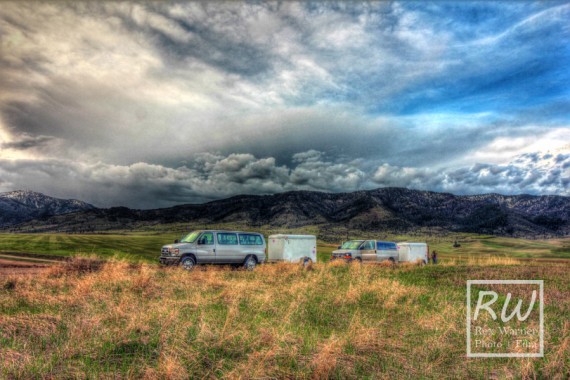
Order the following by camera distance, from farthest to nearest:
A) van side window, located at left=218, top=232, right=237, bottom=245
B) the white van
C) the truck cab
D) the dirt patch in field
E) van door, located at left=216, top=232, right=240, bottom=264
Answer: the truck cab, van side window, located at left=218, top=232, right=237, bottom=245, van door, located at left=216, top=232, right=240, bottom=264, the white van, the dirt patch in field

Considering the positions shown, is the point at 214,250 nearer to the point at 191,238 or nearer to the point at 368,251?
the point at 191,238

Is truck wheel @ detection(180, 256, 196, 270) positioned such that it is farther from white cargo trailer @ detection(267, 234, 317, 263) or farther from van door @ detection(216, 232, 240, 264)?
white cargo trailer @ detection(267, 234, 317, 263)

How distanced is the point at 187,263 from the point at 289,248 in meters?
7.41

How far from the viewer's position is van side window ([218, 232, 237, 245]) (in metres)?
20.8

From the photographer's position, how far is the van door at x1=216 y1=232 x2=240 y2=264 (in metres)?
20.5

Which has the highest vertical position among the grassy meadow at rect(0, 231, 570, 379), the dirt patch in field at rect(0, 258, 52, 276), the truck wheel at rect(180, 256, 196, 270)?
the grassy meadow at rect(0, 231, 570, 379)

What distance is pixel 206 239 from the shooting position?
2019cm

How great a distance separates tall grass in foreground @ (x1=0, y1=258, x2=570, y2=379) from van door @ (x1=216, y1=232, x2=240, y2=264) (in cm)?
814

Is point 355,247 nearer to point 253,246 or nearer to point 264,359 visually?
point 253,246

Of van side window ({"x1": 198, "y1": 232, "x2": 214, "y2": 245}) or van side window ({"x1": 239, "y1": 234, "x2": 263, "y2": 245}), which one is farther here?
van side window ({"x1": 239, "y1": 234, "x2": 263, "y2": 245})

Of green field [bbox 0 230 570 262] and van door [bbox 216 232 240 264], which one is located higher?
van door [bbox 216 232 240 264]

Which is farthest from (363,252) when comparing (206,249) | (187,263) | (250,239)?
(187,263)

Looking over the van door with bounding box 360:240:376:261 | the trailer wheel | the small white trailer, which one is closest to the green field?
the trailer wheel

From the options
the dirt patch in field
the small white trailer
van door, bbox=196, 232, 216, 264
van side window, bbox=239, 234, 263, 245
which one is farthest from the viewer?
the small white trailer
